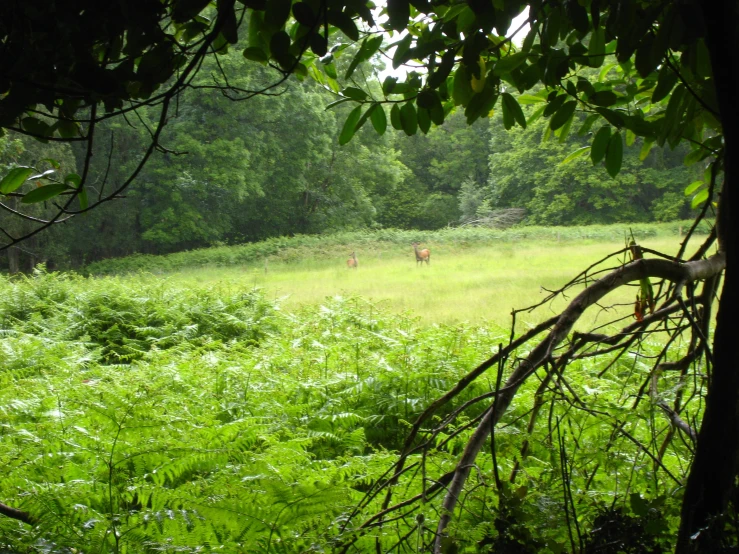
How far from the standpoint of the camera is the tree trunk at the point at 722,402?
0.98 m

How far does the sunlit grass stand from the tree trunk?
16.0 ft

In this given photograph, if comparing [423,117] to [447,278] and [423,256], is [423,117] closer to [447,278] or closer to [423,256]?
[447,278]

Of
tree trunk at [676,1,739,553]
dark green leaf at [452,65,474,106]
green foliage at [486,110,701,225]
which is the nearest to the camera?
tree trunk at [676,1,739,553]

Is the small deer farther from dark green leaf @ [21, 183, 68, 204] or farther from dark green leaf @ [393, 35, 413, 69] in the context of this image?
dark green leaf @ [21, 183, 68, 204]

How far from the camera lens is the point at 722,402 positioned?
3.36ft

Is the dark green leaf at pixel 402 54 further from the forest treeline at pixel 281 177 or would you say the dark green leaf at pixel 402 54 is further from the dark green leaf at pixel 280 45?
the forest treeline at pixel 281 177

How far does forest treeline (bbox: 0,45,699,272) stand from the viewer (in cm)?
1435

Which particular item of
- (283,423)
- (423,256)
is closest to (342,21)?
(283,423)

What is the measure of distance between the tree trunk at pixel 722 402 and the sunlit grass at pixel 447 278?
487 centimetres

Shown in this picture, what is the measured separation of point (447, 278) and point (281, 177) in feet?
41.0

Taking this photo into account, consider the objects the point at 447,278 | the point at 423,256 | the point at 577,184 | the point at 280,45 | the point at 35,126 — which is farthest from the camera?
the point at 577,184

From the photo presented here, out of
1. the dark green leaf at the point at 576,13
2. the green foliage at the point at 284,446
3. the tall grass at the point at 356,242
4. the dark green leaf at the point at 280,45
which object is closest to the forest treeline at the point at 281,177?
the tall grass at the point at 356,242

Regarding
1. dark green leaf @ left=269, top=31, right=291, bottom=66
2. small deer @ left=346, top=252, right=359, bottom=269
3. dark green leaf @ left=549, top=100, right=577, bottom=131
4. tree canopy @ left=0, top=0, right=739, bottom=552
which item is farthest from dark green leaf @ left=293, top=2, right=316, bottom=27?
small deer @ left=346, top=252, right=359, bottom=269

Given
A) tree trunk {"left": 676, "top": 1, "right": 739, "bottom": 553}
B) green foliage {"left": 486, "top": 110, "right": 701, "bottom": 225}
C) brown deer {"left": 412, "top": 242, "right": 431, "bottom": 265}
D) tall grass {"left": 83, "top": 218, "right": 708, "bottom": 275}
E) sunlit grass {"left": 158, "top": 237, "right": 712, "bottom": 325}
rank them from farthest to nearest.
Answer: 1. green foliage {"left": 486, "top": 110, "right": 701, "bottom": 225}
2. tall grass {"left": 83, "top": 218, "right": 708, "bottom": 275}
3. brown deer {"left": 412, "top": 242, "right": 431, "bottom": 265}
4. sunlit grass {"left": 158, "top": 237, "right": 712, "bottom": 325}
5. tree trunk {"left": 676, "top": 1, "right": 739, "bottom": 553}
